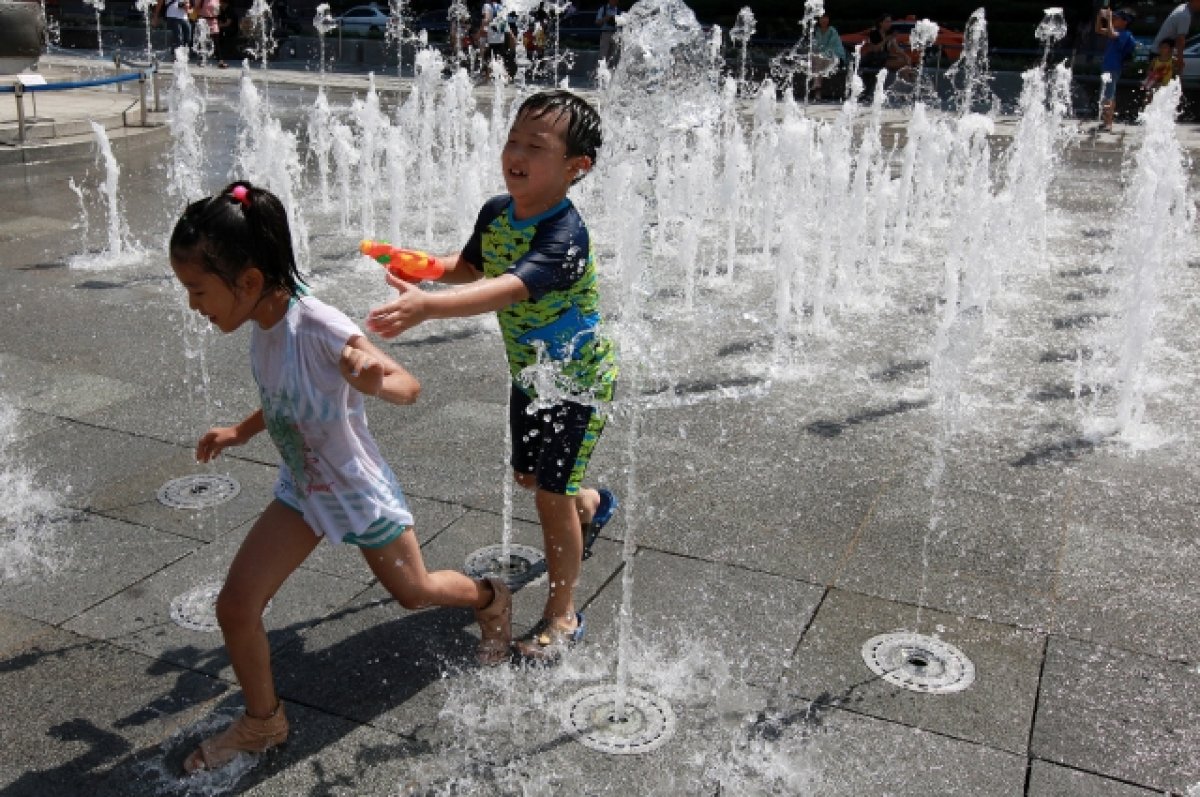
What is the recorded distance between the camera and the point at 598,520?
3.65 m

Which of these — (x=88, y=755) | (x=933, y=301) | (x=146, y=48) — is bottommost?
(x=88, y=755)

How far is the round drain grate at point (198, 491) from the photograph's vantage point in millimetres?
4035

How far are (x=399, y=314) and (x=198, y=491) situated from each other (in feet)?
6.60

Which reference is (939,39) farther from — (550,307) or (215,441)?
(215,441)

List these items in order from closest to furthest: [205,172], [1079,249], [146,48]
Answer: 1. [1079,249]
2. [205,172]
3. [146,48]

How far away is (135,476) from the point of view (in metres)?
4.25

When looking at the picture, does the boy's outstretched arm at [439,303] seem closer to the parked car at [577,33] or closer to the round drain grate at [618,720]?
the round drain grate at [618,720]

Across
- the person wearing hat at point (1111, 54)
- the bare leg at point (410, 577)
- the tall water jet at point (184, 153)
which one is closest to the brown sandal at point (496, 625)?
the bare leg at point (410, 577)

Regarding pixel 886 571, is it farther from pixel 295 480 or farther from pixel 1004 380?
pixel 1004 380

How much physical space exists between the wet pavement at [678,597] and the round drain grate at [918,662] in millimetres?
33

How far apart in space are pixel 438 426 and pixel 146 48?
27.6 meters

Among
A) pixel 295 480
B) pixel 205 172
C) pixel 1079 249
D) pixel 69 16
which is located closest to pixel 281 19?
pixel 69 16

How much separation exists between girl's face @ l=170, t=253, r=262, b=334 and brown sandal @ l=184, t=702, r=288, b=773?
926mm

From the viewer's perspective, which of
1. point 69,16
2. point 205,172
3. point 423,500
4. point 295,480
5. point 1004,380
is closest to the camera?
point 295,480
